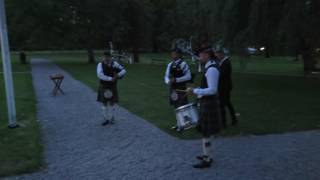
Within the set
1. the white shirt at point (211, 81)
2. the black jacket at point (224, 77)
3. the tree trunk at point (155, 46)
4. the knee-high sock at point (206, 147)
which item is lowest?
the tree trunk at point (155, 46)

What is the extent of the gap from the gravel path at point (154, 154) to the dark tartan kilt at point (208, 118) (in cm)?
52

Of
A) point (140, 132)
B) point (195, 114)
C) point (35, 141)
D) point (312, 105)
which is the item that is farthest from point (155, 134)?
point (312, 105)

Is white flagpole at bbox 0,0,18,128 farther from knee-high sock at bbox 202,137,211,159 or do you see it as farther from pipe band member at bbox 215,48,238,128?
knee-high sock at bbox 202,137,211,159

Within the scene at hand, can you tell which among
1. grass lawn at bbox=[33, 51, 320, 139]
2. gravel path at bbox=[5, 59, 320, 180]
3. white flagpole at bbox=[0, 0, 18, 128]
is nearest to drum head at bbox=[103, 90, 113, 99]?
gravel path at bbox=[5, 59, 320, 180]

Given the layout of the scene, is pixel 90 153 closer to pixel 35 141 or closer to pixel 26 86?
pixel 35 141

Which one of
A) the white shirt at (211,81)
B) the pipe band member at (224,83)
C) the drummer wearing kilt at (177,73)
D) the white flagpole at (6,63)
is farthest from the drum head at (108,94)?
the white shirt at (211,81)

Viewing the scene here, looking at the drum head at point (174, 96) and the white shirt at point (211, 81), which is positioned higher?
the white shirt at point (211, 81)

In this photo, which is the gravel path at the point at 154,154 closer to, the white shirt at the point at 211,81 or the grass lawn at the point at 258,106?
the grass lawn at the point at 258,106

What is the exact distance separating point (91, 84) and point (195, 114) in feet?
50.4

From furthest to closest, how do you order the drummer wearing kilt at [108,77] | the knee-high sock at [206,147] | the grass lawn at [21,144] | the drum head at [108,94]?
the drum head at [108,94], the drummer wearing kilt at [108,77], the grass lawn at [21,144], the knee-high sock at [206,147]

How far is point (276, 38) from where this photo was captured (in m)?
20.0

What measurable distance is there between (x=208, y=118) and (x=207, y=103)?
0.75 feet

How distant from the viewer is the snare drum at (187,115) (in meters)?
9.55

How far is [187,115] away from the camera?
999 centimetres
